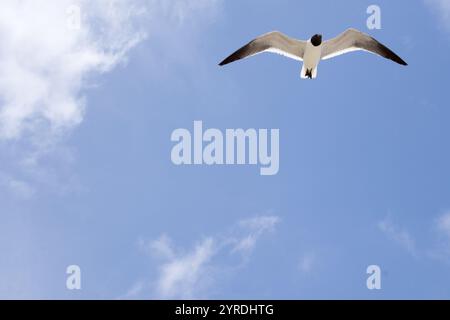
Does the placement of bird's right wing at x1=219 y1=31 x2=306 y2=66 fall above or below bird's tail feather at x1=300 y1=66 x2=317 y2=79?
above

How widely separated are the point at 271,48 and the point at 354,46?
2.42 meters

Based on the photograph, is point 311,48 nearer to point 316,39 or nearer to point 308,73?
point 316,39

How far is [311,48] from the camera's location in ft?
62.3

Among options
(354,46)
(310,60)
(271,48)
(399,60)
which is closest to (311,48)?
(310,60)

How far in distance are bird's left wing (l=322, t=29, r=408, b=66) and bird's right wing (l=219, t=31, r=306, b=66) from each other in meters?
0.74

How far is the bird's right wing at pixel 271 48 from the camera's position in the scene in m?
19.3

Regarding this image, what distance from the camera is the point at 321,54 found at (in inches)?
760

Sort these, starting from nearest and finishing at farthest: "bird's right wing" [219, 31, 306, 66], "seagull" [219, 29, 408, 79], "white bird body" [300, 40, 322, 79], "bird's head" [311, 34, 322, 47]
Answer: "bird's head" [311, 34, 322, 47] → "white bird body" [300, 40, 322, 79] → "seagull" [219, 29, 408, 79] → "bird's right wing" [219, 31, 306, 66]

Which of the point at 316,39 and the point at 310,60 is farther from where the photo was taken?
the point at 310,60

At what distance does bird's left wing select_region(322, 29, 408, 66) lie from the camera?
63.3 feet

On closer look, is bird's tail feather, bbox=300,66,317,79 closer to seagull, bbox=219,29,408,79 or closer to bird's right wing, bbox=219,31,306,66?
seagull, bbox=219,29,408,79

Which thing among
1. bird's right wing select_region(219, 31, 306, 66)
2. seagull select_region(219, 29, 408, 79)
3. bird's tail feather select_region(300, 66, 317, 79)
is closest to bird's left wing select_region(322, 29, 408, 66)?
seagull select_region(219, 29, 408, 79)
